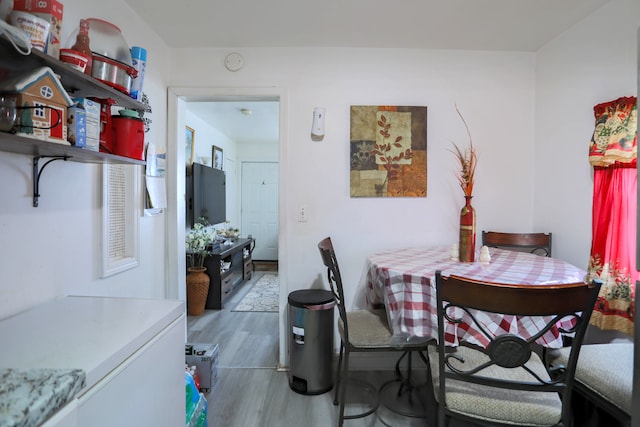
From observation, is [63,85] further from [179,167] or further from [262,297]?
[262,297]

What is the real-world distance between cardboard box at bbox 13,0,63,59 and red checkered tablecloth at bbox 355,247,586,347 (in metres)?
1.54

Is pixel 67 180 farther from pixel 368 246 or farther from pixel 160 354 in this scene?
pixel 368 246

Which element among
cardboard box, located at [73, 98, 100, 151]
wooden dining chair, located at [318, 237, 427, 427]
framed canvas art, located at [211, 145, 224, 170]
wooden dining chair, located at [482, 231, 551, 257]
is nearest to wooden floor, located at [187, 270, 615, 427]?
wooden dining chair, located at [318, 237, 427, 427]

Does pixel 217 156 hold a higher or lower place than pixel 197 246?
higher

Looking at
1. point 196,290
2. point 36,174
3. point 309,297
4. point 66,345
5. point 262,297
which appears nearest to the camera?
point 66,345

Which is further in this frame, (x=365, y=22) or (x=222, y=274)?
(x=222, y=274)

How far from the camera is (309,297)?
2.09 metres

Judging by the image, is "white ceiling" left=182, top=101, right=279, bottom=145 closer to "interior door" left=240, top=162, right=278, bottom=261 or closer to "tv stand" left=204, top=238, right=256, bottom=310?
"interior door" left=240, top=162, right=278, bottom=261

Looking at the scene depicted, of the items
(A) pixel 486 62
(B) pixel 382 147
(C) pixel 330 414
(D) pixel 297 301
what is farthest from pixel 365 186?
(C) pixel 330 414

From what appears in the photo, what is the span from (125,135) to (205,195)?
257 centimetres

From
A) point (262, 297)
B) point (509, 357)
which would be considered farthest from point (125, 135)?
point (262, 297)

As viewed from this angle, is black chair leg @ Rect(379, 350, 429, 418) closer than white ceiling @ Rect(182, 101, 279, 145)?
Yes

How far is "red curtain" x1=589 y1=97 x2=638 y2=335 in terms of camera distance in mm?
1591

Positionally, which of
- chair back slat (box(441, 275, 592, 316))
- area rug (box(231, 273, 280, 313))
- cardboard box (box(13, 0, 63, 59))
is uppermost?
cardboard box (box(13, 0, 63, 59))
